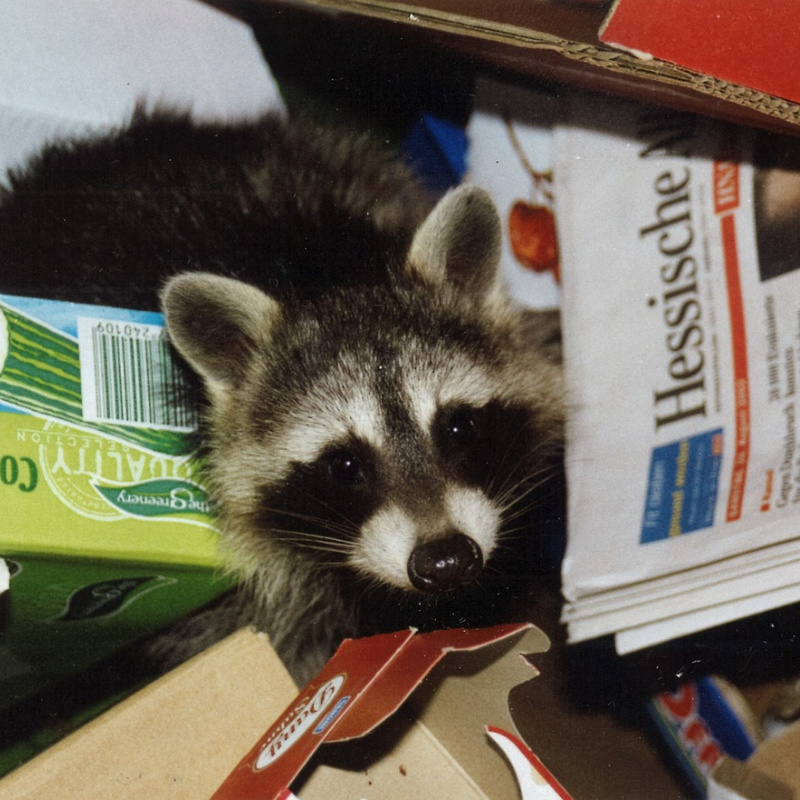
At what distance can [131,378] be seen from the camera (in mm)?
1384

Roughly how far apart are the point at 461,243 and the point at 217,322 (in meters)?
0.45

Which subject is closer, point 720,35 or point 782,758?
point 720,35

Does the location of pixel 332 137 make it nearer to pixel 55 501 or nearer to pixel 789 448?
pixel 55 501

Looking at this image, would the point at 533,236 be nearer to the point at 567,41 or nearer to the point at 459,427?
the point at 459,427

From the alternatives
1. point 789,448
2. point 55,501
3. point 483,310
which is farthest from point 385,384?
point 789,448

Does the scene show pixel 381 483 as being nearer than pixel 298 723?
No

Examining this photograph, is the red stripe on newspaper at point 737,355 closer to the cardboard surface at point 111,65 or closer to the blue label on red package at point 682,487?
the blue label on red package at point 682,487

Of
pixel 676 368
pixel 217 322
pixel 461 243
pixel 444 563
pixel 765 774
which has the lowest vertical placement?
pixel 765 774

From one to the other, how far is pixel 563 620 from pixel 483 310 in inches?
24.5

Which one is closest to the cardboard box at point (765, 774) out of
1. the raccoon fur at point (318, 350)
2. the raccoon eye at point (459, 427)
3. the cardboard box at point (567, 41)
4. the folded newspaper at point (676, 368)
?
the folded newspaper at point (676, 368)

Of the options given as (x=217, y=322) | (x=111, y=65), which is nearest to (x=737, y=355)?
(x=217, y=322)

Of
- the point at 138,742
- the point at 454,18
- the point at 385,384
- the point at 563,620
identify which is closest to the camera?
the point at 454,18

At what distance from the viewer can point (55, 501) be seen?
4.08 ft

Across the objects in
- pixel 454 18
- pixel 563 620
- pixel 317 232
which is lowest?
pixel 563 620
